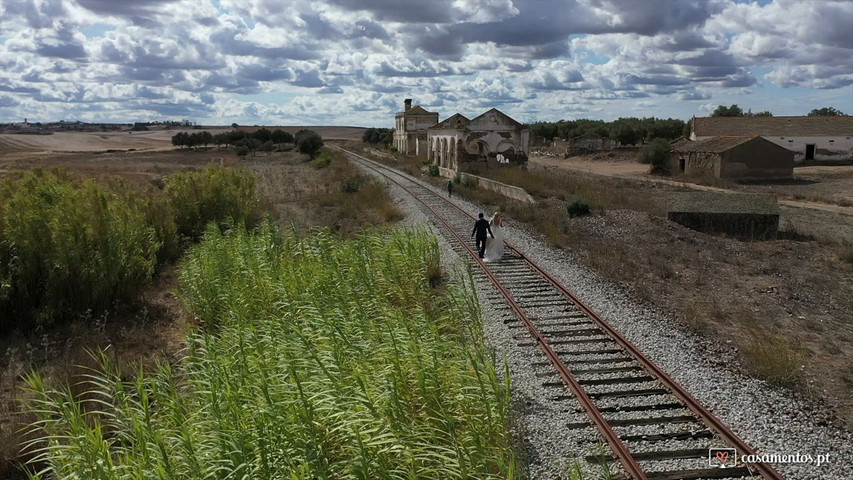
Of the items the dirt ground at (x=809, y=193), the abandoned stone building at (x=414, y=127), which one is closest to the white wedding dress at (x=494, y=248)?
the dirt ground at (x=809, y=193)

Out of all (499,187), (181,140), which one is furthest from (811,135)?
(181,140)

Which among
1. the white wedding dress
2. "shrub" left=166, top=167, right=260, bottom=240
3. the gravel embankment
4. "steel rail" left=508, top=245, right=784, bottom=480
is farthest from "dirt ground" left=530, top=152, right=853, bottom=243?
"shrub" left=166, top=167, right=260, bottom=240

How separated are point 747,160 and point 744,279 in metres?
34.7

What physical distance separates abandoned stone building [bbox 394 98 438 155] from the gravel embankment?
198ft

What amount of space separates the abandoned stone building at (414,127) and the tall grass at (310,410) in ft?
203

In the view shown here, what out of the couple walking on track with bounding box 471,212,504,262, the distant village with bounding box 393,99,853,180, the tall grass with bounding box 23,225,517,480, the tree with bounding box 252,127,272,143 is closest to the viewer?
the tall grass with bounding box 23,225,517,480

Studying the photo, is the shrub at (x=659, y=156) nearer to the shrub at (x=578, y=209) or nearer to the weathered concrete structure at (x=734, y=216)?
the weathered concrete structure at (x=734, y=216)

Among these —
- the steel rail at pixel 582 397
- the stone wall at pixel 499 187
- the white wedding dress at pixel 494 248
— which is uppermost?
the stone wall at pixel 499 187

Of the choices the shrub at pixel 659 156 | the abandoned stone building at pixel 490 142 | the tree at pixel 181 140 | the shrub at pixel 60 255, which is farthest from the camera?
the tree at pixel 181 140

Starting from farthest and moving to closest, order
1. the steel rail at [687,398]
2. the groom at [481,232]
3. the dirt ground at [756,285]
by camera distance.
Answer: the groom at [481,232], the dirt ground at [756,285], the steel rail at [687,398]

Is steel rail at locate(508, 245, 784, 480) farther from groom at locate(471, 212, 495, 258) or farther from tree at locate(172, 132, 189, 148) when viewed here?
tree at locate(172, 132, 189, 148)

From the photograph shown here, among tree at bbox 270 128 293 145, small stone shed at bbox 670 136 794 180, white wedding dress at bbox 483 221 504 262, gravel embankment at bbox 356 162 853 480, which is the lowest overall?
gravel embankment at bbox 356 162 853 480

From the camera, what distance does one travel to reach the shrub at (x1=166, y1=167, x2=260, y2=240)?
760 inches

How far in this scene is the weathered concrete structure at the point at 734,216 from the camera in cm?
1961
